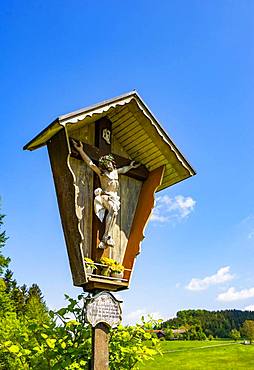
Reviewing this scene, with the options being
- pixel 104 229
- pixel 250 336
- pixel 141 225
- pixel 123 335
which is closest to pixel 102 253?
pixel 104 229

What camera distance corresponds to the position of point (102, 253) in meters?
4.84

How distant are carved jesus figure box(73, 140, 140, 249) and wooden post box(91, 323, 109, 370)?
2.87 feet

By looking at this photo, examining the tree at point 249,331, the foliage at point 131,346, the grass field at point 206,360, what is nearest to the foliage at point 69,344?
the foliage at point 131,346

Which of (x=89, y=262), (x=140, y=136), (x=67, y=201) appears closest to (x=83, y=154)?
(x=67, y=201)

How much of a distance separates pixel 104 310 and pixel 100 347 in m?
0.37

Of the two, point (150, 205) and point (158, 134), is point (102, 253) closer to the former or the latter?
point (150, 205)

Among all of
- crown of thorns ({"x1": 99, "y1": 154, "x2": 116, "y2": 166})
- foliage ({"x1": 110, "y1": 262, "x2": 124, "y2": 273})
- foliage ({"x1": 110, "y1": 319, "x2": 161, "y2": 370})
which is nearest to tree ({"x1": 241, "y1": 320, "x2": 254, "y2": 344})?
foliage ({"x1": 110, "y1": 319, "x2": 161, "y2": 370})

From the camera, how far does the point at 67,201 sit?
4.61 metres

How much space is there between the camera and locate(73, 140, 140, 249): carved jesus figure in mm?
4883

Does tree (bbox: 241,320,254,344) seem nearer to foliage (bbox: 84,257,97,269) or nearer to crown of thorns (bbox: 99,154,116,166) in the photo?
crown of thorns (bbox: 99,154,116,166)

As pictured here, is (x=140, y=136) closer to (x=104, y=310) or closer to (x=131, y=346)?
(x=104, y=310)

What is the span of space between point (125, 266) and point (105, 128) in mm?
1701

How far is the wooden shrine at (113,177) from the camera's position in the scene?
4570 mm

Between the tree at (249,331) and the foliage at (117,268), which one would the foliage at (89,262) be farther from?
the tree at (249,331)
